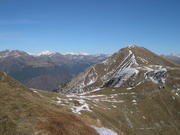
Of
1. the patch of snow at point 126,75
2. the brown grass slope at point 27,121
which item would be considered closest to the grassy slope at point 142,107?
the patch of snow at point 126,75

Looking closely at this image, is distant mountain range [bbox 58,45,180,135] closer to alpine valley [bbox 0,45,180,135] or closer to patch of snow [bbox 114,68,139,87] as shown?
alpine valley [bbox 0,45,180,135]

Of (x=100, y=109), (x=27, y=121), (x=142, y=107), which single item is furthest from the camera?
(x=142, y=107)

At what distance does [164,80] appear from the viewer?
126 m

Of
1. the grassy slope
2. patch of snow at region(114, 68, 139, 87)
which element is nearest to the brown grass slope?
the grassy slope

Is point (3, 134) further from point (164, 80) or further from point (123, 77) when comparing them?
point (123, 77)

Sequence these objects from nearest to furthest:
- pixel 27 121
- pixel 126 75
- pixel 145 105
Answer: pixel 27 121
pixel 145 105
pixel 126 75

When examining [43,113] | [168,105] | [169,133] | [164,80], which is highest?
[43,113]

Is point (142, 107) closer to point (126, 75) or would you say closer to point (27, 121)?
point (126, 75)

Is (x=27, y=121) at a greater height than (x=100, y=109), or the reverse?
(x=27, y=121)

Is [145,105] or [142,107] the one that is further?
[145,105]

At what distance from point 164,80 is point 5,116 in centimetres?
12369

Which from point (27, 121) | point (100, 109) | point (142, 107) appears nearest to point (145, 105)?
point (142, 107)

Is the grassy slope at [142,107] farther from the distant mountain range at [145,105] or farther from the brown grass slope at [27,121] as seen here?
the brown grass slope at [27,121]

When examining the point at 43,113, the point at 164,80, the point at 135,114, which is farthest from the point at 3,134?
the point at 164,80
